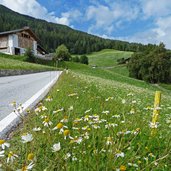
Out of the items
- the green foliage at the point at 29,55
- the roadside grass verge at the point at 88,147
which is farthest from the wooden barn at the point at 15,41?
the roadside grass verge at the point at 88,147

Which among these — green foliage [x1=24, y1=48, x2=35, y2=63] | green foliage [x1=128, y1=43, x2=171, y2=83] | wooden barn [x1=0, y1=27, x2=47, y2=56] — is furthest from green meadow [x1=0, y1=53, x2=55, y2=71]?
green foliage [x1=128, y1=43, x2=171, y2=83]

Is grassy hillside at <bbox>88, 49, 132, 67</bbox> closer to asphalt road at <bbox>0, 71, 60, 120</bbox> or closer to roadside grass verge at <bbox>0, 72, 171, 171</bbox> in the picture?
asphalt road at <bbox>0, 71, 60, 120</bbox>

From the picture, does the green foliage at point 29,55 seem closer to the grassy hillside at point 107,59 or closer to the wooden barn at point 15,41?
the wooden barn at point 15,41

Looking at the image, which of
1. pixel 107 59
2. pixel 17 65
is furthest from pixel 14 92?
pixel 107 59

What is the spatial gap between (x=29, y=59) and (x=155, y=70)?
101 ft

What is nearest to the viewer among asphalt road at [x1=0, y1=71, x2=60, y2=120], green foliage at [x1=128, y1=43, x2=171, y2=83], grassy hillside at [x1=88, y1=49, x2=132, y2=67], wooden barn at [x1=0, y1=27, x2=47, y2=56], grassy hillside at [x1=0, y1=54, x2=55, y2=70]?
asphalt road at [x1=0, y1=71, x2=60, y2=120]

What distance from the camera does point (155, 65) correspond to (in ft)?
206

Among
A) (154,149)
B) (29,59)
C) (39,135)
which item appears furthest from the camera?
(29,59)

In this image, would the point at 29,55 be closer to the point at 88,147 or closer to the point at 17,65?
the point at 17,65

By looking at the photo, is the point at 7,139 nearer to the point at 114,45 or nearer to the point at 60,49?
the point at 60,49

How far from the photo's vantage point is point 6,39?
213 feet

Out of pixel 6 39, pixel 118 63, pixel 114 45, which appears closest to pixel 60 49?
pixel 6 39

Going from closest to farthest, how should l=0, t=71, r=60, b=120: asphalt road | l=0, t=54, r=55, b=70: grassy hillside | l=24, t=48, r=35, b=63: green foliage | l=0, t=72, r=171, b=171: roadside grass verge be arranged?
l=0, t=72, r=171, b=171: roadside grass verge → l=0, t=71, r=60, b=120: asphalt road → l=0, t=54, r=55, b=70: grassy hillside → l=24, t=48, r=35, b=63: green foliage

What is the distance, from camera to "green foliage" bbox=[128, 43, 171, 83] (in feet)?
205
